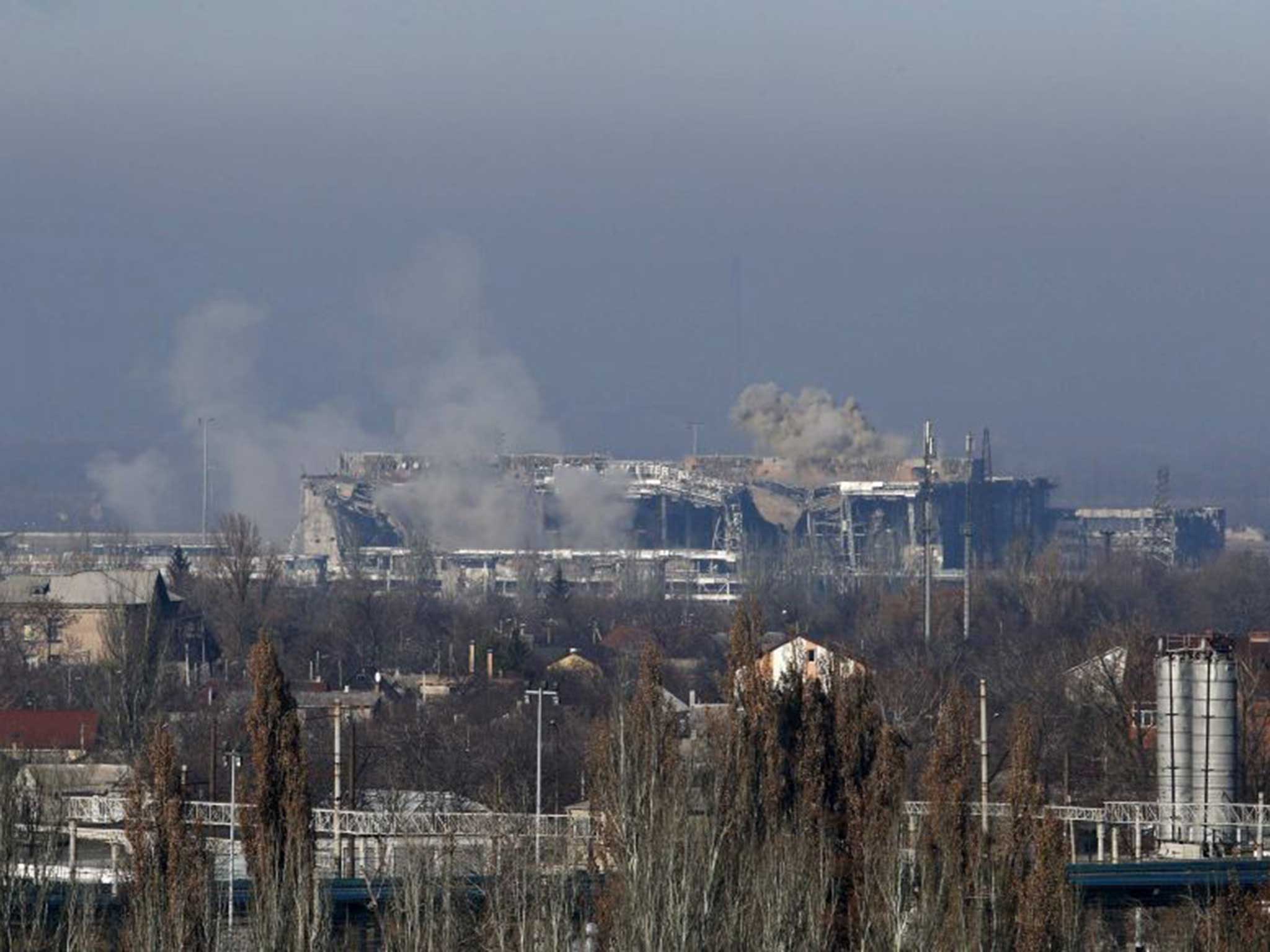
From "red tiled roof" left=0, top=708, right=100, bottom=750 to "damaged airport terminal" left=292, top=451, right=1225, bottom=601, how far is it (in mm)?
59779

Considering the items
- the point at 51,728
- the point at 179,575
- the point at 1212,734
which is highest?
the point at 179,575

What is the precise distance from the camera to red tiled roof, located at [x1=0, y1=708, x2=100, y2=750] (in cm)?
3722

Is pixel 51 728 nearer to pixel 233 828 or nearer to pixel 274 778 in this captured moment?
pixel 233 828

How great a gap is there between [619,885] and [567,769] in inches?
695

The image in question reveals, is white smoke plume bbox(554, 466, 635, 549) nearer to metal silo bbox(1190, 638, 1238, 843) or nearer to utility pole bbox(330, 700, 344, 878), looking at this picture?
metal silo bbox(1190, 638, 1238, 843)

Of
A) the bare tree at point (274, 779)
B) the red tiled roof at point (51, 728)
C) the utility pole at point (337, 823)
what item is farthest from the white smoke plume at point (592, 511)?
the bare tree at point (274, 779)

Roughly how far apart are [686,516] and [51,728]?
89.1m

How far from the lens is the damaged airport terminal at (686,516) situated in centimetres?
10694

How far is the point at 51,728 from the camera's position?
38.8 m

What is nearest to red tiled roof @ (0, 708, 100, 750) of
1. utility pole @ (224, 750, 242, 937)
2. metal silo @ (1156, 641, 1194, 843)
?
utility pole @ (224, 750, 242, 937)

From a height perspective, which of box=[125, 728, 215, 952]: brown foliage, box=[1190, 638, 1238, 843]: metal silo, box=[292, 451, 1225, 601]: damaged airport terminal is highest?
box=[292, 451, 1225, 601]: damaged airport terminal

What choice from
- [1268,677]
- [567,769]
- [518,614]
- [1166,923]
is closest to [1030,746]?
[1166,923]

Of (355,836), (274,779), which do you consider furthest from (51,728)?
(274,779)

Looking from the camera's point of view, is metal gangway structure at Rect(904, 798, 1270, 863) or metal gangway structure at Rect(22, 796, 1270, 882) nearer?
metal gangway structure at Rect(22, 796, 1270, 882)
